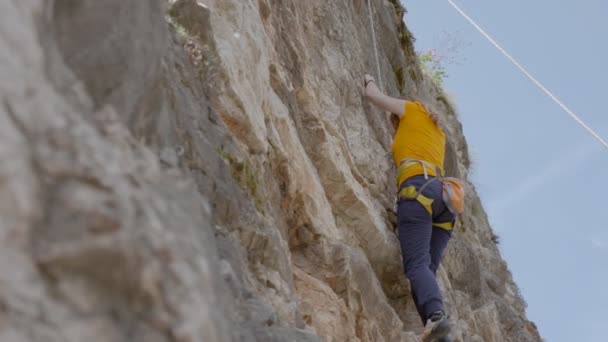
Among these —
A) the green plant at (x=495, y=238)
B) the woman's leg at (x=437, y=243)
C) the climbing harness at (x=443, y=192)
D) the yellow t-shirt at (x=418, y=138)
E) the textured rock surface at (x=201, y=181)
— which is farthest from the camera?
the green plant at (x=495, y=238)

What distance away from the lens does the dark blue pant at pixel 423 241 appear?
5496mm

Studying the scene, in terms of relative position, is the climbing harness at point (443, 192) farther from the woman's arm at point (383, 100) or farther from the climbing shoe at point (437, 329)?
the climbing shoe at point (437, 329)

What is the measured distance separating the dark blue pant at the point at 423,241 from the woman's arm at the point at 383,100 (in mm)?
780

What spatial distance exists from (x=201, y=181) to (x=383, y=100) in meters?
3.72

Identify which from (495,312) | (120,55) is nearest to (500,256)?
(495,312)

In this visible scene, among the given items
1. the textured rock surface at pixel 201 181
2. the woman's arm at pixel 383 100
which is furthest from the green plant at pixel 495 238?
the woman's arm at pixel 383 100

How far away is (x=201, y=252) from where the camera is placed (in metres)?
1.90

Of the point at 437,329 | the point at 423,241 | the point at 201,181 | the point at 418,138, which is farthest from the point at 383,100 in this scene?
the point at 201,181

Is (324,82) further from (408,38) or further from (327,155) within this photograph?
(408,38)

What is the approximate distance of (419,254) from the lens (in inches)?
228

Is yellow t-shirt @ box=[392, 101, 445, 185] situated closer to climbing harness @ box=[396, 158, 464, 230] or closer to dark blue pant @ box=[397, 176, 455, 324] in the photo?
climbing harness @ box=[396, 158, 464, 230]

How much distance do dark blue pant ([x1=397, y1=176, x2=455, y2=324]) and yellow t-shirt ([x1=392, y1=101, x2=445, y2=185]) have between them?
0.93 ft

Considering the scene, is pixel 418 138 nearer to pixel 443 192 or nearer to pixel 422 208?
pixel 443 192

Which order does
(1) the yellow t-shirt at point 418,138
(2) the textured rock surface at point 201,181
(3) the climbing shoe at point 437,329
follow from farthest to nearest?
1. (1) the yellow t-shirt at point 418,138
2. (3) the climbing shoe at point 437,329
3. (2) the textured rock surface at point 201,181
